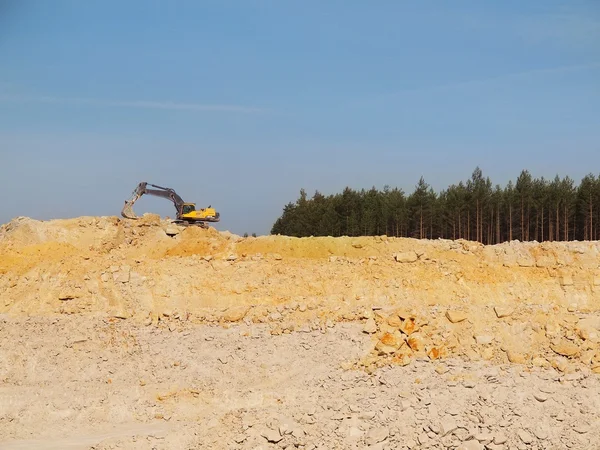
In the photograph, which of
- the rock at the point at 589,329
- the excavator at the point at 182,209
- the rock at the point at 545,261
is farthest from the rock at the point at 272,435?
the excavator at the point at 182,209

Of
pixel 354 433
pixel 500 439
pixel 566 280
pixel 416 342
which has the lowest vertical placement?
pixel 500 439

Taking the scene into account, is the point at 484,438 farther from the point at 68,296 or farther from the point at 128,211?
the point at 128,211

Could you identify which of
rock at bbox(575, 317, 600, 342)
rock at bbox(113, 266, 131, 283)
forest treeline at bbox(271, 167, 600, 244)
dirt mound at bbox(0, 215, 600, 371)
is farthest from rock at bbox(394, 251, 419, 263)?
forest treeline at bbox(271, 167, 600, 244)

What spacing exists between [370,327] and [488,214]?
117 feet

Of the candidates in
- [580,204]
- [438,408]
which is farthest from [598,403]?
[580,204]

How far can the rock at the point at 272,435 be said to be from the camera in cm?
1362

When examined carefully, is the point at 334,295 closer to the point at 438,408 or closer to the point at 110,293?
the point at 438,408

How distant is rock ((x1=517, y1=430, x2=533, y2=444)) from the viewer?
543 inches

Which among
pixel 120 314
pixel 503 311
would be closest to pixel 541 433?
pixel 503 311

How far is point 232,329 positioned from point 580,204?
38537mm

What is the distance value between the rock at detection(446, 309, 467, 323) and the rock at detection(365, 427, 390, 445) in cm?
445

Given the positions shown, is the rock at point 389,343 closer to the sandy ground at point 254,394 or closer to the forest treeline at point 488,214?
the sandy ground at point 254,394

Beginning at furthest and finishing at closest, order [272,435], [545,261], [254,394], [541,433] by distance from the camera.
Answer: [545,261] → [254,394] → [541,433] → [272,435]

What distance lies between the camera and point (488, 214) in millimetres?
49812
